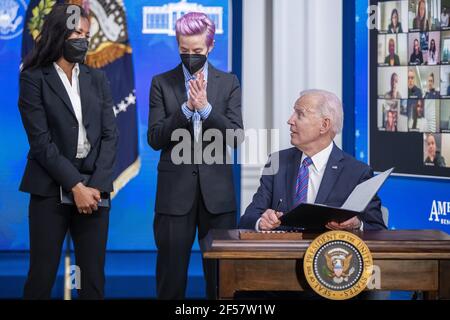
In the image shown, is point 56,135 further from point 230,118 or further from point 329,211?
point 329,211

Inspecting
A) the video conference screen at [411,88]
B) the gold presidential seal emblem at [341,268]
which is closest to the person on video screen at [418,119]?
the video conference screen at [411,88]

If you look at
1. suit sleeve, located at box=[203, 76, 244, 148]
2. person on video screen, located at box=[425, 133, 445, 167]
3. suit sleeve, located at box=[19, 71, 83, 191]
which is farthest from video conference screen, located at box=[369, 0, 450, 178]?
suit sleeve, located at box=[19, 71, 83, 191]

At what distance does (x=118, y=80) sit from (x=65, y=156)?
192 centimetres

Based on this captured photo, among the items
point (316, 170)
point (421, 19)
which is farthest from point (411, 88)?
point (316, 170)

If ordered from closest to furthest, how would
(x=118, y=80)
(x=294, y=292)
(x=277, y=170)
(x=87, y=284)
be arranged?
(x=294, y=292) < (x=277, y=170) < (x=87, y=284) < (x=118, y=80)

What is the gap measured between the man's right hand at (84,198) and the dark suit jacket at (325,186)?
70 cm

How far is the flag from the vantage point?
5.86 metres

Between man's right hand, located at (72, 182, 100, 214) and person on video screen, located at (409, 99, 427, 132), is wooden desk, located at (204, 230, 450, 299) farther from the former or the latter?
person on video screen, located at (409, 99, 427, 132)

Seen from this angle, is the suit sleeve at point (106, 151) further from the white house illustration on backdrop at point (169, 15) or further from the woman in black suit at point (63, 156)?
the white house illustration on backdrop at point (169, 15)

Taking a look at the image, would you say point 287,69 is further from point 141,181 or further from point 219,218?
point 219,218

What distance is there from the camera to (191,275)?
5.89m

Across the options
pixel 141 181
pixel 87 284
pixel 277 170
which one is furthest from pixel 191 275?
pixel 277 170

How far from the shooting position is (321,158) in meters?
3.86

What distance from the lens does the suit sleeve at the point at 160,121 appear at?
4217 millimetres
